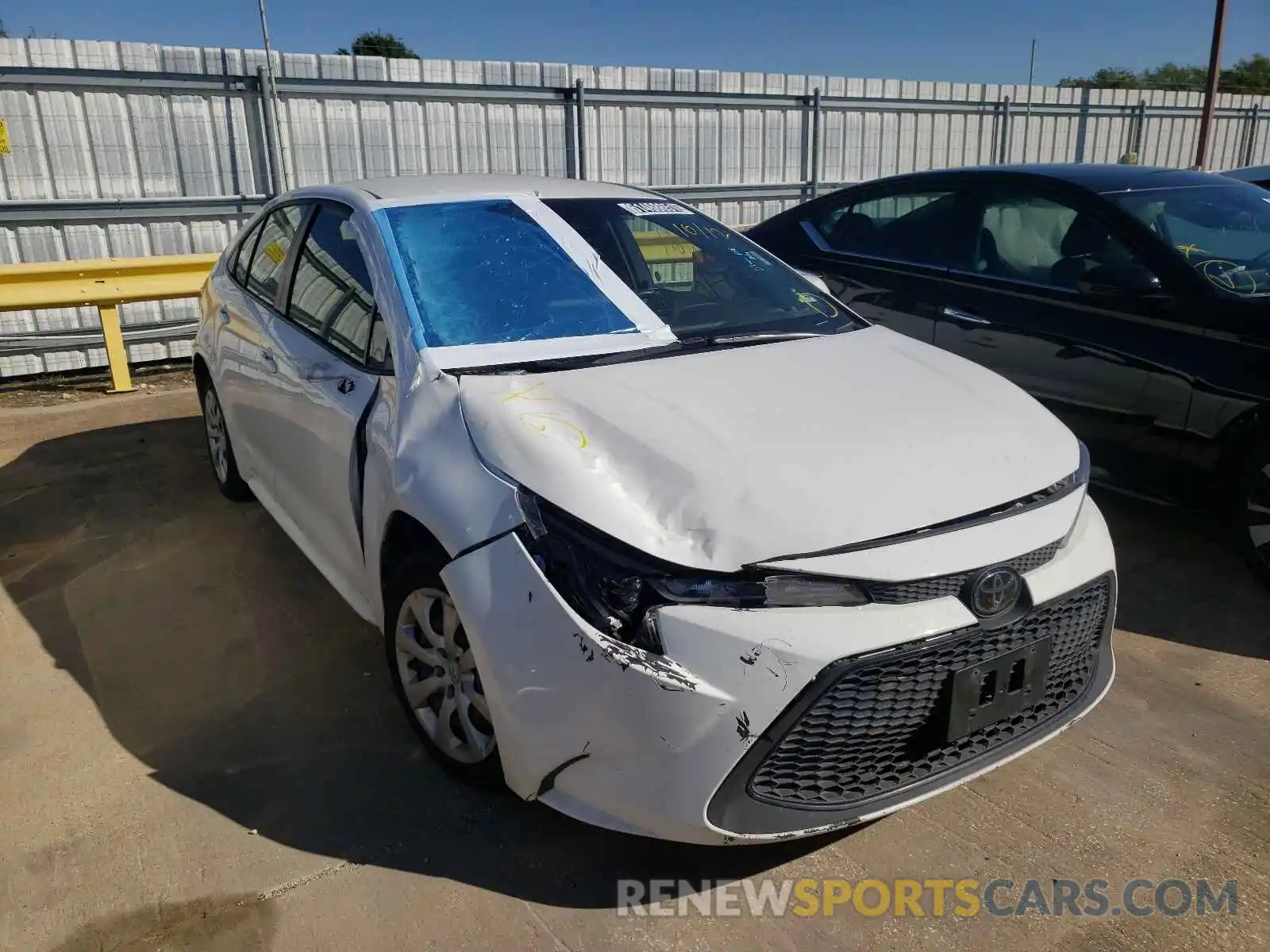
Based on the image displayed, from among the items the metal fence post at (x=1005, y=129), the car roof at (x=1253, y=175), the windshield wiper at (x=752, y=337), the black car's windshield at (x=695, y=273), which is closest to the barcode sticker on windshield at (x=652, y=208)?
the black car's windshield at (x=695, y=273)

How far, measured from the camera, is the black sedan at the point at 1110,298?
12.3ft

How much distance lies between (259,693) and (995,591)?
7.65 feet

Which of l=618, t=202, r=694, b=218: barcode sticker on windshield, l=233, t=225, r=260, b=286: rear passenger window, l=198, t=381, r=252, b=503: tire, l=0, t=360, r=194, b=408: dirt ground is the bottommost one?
l=0, t=360, r=194, b=408: dirt ground

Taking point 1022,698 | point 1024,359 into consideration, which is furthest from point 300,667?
point 1024,359

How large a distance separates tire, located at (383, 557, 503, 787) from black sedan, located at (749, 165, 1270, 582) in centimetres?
289

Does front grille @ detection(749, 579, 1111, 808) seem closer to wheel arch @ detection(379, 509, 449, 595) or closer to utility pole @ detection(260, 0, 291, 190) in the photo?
wheel arch @ detection(379, 509, 449, 595)

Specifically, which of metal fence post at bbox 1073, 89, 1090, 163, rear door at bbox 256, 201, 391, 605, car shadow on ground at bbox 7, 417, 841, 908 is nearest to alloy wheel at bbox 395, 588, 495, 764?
car shadow on ground at bbox 7, 417, 841, 908

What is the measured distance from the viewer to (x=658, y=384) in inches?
104

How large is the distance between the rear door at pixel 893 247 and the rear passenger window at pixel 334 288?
2.58 meters

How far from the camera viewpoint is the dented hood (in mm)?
2088

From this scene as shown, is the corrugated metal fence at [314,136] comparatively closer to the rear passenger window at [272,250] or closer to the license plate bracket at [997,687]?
the rear passenger window at [272,250]

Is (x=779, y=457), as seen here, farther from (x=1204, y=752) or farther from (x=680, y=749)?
(x=1204, y=752)

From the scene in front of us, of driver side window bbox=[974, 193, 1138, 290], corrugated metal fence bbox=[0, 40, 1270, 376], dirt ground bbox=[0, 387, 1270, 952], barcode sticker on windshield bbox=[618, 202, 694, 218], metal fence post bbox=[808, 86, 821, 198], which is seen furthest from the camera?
metal fence post bbox=[808, 86, 821, 198]

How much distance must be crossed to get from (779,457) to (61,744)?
2.35 meters
